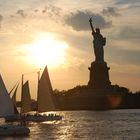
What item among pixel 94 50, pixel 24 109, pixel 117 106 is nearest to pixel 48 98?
pixel 24 109

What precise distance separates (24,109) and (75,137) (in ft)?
86.4

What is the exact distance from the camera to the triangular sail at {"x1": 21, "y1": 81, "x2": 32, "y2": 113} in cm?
8891

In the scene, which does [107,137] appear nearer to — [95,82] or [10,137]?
[10,137]

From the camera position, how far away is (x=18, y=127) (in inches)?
2552

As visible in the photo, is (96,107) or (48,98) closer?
(48,98)

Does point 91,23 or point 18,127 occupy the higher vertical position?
point 91,23

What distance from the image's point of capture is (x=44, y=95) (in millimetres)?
87750

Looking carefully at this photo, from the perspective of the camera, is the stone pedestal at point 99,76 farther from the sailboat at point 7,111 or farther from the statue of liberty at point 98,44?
the sailboat at point 7,111

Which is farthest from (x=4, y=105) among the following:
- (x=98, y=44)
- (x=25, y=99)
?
(x=98, y=44)

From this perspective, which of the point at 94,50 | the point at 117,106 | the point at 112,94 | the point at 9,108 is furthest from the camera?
the point at 117,106

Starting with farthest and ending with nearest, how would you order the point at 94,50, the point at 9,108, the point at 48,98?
the point at 94,50 < the point at 48,98 < the point at 9,108

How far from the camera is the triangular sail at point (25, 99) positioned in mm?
88906

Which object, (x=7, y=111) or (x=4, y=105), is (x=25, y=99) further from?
(x=7, y=111)

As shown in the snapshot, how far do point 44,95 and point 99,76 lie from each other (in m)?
69.2
